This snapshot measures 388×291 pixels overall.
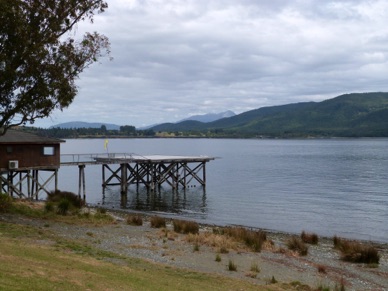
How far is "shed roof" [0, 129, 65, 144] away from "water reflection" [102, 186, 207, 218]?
10810mm

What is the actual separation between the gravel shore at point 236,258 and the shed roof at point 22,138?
13140 millimetres

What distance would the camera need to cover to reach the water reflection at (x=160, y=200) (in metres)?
45.4

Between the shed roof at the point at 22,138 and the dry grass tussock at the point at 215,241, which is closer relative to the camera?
the dry grass tussock at the point at 215,241

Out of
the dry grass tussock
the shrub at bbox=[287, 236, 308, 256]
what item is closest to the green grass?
the dry grass tussock

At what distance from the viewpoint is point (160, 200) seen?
51344mm

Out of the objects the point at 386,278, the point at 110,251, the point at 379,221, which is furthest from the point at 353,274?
the point at 379,221

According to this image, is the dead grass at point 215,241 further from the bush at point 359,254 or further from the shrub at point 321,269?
the bush at point 359,254

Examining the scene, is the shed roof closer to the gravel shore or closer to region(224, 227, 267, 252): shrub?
the gravel shore

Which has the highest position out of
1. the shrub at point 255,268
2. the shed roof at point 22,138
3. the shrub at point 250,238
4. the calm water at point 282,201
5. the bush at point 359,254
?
the shed roof at point 22,138

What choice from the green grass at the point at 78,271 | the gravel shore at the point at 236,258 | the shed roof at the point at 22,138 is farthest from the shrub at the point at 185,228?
the shed roof at the point at 22,138

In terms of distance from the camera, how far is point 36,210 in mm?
28016

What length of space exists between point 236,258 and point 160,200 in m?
31.5

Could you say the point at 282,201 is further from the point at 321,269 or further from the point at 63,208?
the point at 321,269

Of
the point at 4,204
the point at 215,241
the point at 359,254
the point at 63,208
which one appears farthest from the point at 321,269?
the point at 4,204
